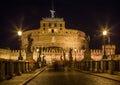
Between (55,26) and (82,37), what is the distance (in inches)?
464

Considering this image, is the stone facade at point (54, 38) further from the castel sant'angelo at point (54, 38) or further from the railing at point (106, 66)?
the railing at point (106, 66)

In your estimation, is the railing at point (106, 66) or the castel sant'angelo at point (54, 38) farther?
the castel sant'angelo at point (54, 38)

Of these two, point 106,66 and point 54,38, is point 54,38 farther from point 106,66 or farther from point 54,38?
point 106,66

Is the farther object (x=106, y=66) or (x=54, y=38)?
(x=54, y=38)

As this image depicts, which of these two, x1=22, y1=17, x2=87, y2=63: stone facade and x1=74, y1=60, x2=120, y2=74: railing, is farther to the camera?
x1=22, y1=17, x2=87, y2=63: stone facade

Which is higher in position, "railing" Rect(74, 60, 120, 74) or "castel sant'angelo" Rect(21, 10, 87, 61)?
"castel sant'angelo" Rect(21, 10, 87, 61)

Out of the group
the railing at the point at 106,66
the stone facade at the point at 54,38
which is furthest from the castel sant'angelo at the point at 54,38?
the railing at the point at 106,66

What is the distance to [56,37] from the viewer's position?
355ft

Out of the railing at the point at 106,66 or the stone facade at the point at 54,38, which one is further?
the stone facade at the point at 54,38

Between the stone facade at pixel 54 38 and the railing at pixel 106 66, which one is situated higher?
the stone facade at pixel 54 38

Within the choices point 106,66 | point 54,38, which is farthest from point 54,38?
point 106,66

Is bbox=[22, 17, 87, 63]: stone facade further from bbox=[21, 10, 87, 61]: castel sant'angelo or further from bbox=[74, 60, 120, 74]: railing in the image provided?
bbox=[74, 60, 120, 74]: railing

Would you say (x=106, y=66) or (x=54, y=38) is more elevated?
(x=54, y=38)

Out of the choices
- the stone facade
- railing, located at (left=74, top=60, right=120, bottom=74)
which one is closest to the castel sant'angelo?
the stone facade
